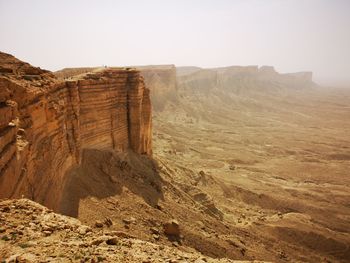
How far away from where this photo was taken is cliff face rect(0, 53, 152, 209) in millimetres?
9023

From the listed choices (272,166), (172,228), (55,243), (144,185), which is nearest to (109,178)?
(144,185)

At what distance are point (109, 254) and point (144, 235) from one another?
285 inches

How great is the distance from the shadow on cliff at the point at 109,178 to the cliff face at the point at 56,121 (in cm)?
60

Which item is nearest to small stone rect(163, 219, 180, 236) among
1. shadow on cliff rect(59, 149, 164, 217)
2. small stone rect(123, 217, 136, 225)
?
small stone rect(123, 217, 136, 225)

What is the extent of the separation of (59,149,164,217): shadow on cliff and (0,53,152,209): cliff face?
23.5 inches

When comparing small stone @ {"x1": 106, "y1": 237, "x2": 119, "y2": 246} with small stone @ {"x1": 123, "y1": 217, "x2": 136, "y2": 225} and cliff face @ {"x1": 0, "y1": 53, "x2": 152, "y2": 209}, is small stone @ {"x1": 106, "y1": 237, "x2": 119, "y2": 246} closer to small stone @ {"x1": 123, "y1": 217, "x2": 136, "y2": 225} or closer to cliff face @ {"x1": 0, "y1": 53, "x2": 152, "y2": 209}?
cliff face @ {"x1": 0, "y1": 53, "x2": 152, "y2": 209}

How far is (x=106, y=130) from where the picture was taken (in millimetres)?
18359

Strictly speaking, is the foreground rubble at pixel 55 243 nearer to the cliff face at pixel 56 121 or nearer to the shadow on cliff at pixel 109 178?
the cliff face at pixel 56 121

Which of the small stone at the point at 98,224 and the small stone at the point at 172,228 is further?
the small stone at the point at 172,228

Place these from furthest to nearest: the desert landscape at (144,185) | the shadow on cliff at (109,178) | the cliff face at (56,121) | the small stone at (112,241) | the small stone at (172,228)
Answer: the small stone at (172,228) < the shadow on cliff at (109,178) < the desert landscape at (144,185) < the cliff face at (56,121) < the small stone at (112,241)

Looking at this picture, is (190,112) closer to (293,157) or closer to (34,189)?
(293,157)

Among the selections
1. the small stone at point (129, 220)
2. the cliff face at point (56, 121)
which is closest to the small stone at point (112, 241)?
the cliff face at point (56, 121)

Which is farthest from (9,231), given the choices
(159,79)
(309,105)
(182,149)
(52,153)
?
(309,105)

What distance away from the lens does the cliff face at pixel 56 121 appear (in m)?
9.02
